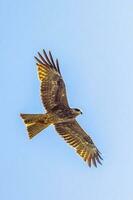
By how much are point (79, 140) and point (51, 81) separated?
2.62 meters

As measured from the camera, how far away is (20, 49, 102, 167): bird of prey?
66.2 ft

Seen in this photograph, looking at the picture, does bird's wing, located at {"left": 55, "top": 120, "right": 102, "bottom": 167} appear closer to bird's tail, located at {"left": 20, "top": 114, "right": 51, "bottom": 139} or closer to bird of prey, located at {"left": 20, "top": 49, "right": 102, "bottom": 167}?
bird of prey, located at {"left": 20, "top": 49, "right": 102, "bottom": 167}

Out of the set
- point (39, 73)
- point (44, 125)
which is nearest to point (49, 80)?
point (39, 73)

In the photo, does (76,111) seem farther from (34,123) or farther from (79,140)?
(34,123)

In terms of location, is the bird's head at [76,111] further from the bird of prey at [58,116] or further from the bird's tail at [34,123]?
the bird's tail at [34,123]

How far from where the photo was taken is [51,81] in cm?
2136

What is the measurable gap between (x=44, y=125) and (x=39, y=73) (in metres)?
2.16

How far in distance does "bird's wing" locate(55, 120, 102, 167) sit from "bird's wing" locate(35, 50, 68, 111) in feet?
3.54

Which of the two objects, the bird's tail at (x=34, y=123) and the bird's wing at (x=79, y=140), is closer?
the bird's tail at (x=34, y=123)

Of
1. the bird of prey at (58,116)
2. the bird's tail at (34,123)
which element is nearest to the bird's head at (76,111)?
the bird of prey at (58,116)

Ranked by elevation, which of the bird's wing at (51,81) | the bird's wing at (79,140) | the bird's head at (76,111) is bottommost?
the bird's wing at (79,140)

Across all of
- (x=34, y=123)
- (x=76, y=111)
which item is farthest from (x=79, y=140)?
(x=34, y=123)

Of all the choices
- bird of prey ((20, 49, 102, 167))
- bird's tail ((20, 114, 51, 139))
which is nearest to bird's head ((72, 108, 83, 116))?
bird of prey ((20, 49, 102, 167))

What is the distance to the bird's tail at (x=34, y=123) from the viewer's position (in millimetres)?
19484
